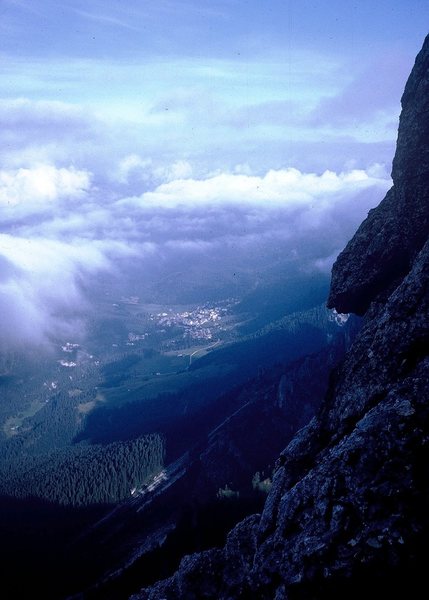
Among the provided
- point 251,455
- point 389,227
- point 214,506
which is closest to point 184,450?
point 251,455

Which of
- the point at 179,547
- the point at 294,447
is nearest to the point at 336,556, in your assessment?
the point at 294,447

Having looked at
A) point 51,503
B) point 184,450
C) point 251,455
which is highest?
point 51,503

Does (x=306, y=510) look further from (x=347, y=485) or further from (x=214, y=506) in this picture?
(x=214, y=506)

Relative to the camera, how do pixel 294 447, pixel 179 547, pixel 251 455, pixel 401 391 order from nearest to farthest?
1. pixel 401 391
2. pixel 294 447
3. pixel 179 547
4. pixel 251 455

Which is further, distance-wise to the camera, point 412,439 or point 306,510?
point 306,510

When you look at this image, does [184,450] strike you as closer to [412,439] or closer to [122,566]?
[122,566]

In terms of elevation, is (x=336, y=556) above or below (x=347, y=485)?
below

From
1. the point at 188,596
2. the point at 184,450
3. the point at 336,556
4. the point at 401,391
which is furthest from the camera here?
the point at 184,450
